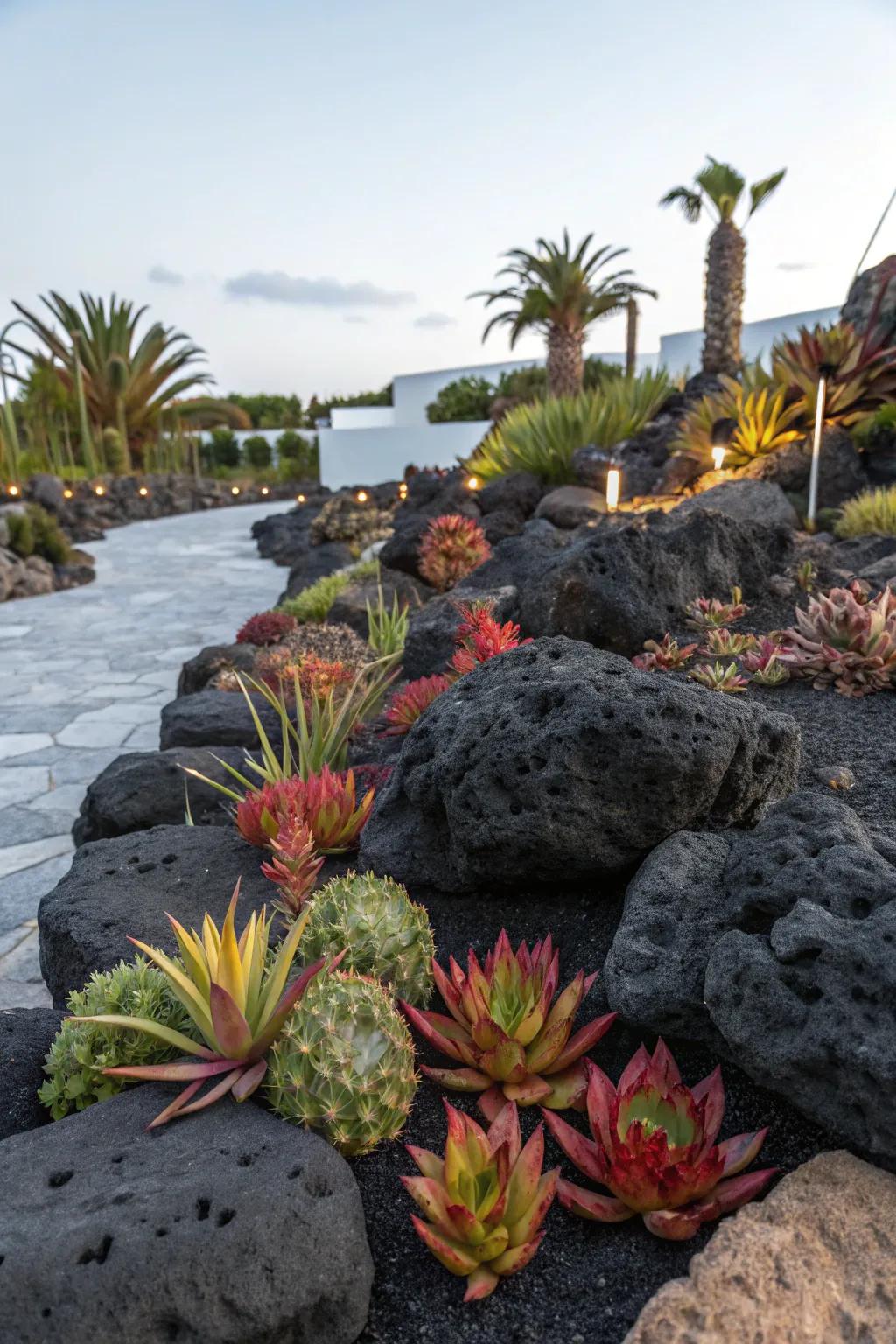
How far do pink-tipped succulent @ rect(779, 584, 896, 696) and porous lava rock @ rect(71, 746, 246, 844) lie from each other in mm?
2553

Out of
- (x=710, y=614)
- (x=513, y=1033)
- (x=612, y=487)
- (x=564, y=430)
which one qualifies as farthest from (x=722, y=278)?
(x=513, y=1033)

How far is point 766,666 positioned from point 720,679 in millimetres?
290

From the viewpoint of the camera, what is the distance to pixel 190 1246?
1527mm

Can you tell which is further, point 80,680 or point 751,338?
point 751,338

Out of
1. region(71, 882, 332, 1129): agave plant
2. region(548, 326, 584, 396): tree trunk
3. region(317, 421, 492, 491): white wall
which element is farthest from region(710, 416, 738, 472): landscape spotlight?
region(317, 421, 492, 491): white wall

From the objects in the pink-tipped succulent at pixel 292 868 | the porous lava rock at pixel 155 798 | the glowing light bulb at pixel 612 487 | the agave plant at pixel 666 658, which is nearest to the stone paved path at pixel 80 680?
the porous lava rock at pixel 155 798

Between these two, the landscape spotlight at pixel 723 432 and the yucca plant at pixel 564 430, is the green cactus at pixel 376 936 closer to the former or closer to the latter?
the landscape spotlight at pixel 723 432

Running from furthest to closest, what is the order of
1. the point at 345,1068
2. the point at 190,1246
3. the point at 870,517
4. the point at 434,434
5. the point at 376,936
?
1. the point at 434,434
2. the point at 870,517
3. the point at 376,936
4. the point at 345,1068
5. the point at 190,1246

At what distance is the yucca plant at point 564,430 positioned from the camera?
1046cm

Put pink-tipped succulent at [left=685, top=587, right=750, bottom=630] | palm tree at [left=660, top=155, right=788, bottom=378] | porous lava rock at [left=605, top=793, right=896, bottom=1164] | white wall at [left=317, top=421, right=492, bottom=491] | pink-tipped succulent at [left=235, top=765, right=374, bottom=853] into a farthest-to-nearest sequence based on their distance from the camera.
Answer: white wall at [left=317, top=421, right=492, bottom=491], palm tree at [left=660, top=155, right=788, bottom=378], pink-tipped succulent at [left=685, top=587, right=750, bottom=630], pink-tipped succulent at [left=235, top=765, right=374, bottom=853], porous lava rock at [left=605, top=793, right=896, bottom=1164]

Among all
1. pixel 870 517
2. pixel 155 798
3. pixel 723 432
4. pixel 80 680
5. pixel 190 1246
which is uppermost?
pixel 723 432

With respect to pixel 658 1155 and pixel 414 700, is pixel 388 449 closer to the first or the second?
pixel 414 700

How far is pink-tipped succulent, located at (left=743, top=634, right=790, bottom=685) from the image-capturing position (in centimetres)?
363

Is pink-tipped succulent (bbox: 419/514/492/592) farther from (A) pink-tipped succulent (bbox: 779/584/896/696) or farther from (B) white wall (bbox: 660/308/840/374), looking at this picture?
(B) white wall (bbox: 660/308/840/374)
